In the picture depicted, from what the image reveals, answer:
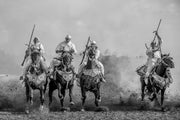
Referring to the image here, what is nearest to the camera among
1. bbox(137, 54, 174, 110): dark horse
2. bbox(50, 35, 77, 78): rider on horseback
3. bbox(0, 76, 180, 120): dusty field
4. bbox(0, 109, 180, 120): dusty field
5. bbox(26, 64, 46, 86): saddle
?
bbox(0, 109, 180, 120): dusty field

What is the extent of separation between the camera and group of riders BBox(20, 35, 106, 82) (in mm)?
30281

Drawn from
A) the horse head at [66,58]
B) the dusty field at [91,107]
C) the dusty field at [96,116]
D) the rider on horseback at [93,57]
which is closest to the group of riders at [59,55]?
the rider on horseback at [93,57]

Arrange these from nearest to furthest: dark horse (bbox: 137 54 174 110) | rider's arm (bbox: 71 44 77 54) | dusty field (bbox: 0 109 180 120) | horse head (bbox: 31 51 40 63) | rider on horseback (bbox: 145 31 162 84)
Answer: dusty field (bbox: 0 109 180 120), horse head (bbox: 31 51 40 63), dark horse (bbox: 137 54 174 110), rider on horseback (bbox: 145 31 162 84), rider's arm (bbox: 71 44 77 54)

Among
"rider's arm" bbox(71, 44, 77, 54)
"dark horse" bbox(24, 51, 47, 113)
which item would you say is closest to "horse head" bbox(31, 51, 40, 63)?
"dark horse" bbox(24, 51, 47, 113)

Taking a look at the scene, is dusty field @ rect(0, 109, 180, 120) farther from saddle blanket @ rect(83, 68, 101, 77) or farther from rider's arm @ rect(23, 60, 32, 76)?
saddle blanket @ rect(83, 68, 101, 77)

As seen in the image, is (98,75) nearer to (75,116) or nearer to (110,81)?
(75,116)

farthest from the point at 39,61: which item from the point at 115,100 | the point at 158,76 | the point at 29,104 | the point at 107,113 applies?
the point at 115,100

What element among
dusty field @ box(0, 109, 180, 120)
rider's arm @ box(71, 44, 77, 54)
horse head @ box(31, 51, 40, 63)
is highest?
rider's arm @ box(71, 44, 77, 54)

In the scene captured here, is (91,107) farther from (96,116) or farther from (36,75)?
(96,116)

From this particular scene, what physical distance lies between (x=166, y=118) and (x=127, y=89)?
19.1 metres

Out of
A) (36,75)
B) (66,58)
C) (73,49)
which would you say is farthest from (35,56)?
(73,49)

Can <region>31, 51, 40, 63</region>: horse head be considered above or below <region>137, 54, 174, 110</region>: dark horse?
above

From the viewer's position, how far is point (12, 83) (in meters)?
45.8

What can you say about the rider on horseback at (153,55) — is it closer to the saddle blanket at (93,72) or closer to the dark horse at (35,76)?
the saddle blanket at (93,72)
